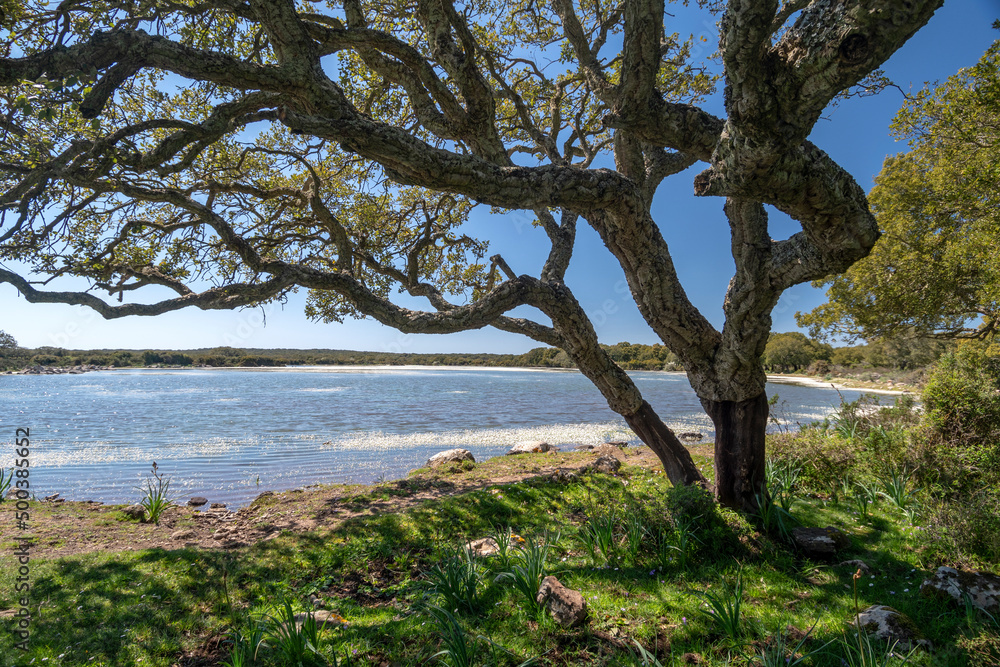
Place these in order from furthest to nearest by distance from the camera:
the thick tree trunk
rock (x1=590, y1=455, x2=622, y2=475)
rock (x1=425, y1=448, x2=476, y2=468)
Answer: rock (x1=425, y1=448, x2=476, y2=468), rock (x1=590, y1=455, x2=622, y2=475), the thick tree trunk

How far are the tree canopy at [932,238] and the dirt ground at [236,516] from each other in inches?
374

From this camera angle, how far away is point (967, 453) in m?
5.61

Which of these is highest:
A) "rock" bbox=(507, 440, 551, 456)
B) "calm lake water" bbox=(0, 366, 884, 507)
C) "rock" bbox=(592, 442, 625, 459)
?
"rock" bbox=(592, 442, 625, 459)

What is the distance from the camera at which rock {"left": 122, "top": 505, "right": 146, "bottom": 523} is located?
6984 millimetres

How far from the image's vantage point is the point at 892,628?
2.91 metres

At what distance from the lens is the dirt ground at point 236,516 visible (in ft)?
19.0

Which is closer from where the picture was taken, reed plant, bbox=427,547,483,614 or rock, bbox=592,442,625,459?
reed plant, bbox=427,547,483,614

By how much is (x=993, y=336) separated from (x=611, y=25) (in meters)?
17.9

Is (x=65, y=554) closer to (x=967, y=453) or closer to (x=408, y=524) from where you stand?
(x=408, y=524)

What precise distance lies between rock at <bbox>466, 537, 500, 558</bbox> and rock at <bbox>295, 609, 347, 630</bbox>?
1.66m

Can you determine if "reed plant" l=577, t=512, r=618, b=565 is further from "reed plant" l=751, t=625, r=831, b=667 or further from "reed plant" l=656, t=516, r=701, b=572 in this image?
"reed plant" l=751, t=625, r=831, b=667

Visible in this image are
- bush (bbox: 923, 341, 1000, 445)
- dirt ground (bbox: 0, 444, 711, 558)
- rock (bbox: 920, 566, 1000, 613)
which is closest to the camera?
rock (bbox: 920, 566, 1000, 613)

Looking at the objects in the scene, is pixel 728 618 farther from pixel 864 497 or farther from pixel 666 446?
pixel 864 497

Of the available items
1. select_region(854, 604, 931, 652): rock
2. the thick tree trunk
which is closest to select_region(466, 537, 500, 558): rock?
the thick tree trunk
